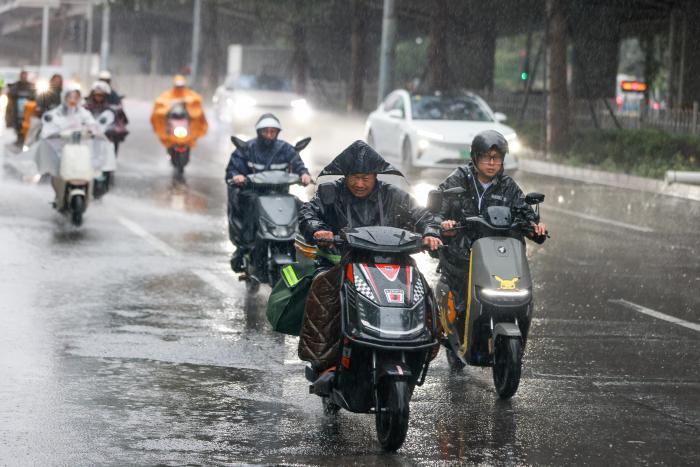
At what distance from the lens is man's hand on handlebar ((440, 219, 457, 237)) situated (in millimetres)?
8344

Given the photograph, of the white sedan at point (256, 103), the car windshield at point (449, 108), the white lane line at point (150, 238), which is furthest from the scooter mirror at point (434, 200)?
the white sedan at point (256, 103)

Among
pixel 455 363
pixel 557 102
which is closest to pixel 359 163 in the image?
→ pixel 455 363

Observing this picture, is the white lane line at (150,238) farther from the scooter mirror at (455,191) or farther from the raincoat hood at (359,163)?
the raincoat hood at (359,163)

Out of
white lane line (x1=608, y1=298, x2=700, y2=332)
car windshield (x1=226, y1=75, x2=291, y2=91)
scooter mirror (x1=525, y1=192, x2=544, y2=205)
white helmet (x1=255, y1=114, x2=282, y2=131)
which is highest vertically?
car windshield (x1=226, y1=75, x2=291, y2=91)

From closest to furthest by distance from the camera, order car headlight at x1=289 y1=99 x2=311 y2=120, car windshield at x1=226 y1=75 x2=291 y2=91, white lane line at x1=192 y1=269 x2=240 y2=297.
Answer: white lane line at x1=192 y1=269 x2=240 y2=297 → car headlight at x1=289 y1=99 x2=311 y2=120 → car windshield at x1=226 y1=75 x2=291 y2=91

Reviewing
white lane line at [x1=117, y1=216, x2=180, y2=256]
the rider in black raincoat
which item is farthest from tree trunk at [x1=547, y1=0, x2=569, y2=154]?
the rider in black raincoat

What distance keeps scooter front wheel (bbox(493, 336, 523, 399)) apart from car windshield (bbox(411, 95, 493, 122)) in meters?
19.0

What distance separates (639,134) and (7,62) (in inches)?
4057

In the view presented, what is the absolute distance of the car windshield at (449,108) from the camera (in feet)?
89.5

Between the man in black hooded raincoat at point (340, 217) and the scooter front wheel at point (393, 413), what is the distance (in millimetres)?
535

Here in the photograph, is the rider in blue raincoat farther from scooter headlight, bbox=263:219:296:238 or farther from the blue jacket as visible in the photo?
scooter headlight, bbox=263:219:296:238

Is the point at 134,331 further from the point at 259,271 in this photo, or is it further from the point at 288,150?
the point at 288,150

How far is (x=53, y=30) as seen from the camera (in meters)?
109

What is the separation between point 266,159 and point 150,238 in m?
3.64
